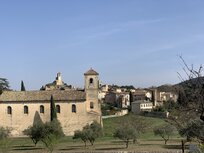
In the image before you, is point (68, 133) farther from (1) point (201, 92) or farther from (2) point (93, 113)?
(1) point (201, 92)

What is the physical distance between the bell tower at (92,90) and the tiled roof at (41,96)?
2115 mm

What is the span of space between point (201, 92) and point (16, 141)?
5045 centimetres

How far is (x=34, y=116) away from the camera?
206ft

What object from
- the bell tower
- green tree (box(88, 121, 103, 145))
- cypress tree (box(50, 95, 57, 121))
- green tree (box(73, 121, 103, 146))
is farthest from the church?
green tree (box(73, 121, 103, 146))

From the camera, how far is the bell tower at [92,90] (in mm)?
65000

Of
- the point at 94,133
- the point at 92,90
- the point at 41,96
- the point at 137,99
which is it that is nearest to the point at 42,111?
the point at 41,96

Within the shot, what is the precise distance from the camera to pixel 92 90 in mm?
65750

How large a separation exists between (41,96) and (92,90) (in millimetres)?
8338

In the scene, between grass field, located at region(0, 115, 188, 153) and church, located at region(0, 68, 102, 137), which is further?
church, located at region(0, 68, 102, 137)

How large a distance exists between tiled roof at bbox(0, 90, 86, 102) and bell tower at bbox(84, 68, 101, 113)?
2115mm

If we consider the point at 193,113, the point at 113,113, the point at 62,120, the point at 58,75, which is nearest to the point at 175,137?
the point at 62,120

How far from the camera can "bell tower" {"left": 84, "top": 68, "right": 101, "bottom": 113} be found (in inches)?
2559

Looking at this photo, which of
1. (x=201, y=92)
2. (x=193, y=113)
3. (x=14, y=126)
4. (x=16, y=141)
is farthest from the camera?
(x=14, y=126)

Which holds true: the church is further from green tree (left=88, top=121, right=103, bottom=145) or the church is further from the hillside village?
the hillside village
